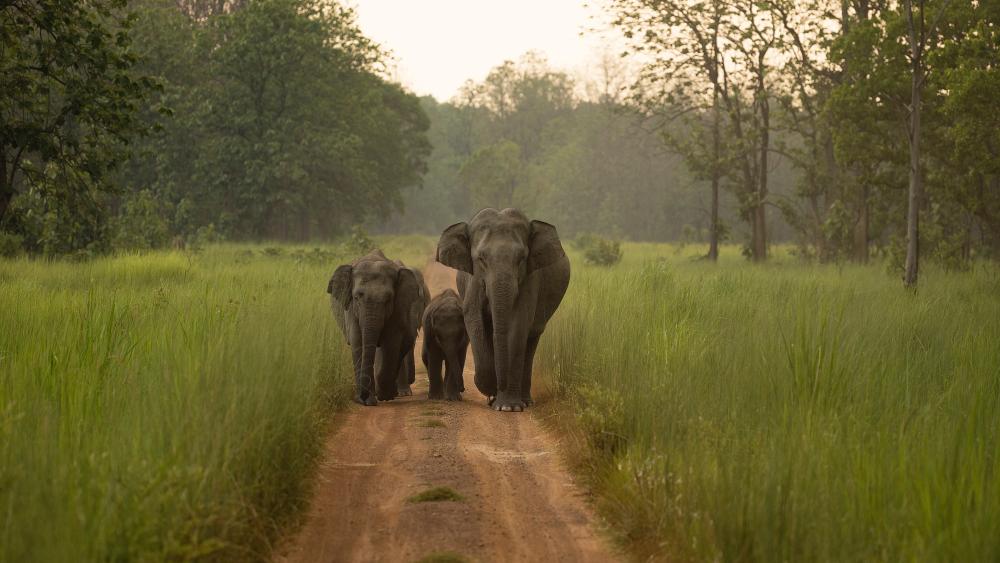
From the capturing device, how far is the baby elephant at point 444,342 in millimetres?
10531

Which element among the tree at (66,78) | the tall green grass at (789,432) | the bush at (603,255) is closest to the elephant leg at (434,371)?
the tall green grass at (789,432)

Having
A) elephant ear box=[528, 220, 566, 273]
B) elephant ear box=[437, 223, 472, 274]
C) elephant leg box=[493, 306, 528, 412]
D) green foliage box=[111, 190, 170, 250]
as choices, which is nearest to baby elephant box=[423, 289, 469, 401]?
elephant ear box=[437, 223, 472, 274]

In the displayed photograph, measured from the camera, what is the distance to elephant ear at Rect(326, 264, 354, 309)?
34.1ft

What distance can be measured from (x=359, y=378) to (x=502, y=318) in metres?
1.73

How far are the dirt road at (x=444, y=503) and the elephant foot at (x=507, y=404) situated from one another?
1.34 ft

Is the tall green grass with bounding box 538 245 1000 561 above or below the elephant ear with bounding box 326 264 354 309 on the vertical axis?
below

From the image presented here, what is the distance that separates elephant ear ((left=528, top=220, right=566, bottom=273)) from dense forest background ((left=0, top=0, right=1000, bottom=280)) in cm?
520

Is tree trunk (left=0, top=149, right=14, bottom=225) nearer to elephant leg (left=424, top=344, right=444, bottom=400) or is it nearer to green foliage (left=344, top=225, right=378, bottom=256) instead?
elephant leg (left=424, top=344, right=444, bottom=400)

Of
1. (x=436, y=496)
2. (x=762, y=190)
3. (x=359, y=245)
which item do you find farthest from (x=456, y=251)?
(x=359, y=245)

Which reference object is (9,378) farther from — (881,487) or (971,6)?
(971,6)

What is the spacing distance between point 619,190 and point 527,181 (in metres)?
8.22

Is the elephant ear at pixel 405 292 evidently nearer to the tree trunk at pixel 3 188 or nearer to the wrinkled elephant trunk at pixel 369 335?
the wrinkled elephant trunk at pixel 369 335

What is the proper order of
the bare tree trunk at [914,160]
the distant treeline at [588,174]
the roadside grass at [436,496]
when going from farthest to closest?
the distant treeline at [588,174] < the bare tree trunk at [914,160] < the roadside grass at [436,496]

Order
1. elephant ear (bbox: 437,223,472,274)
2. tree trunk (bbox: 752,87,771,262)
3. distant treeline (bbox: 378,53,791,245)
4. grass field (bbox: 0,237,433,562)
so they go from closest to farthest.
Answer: grass field (bbox: 0,237,433,562) < elephant ear (bbox: 437,223,472,274) < tree trunk (bbox: 752,87,771,262) < distant treeline (bbox: 378,53,791,245)
